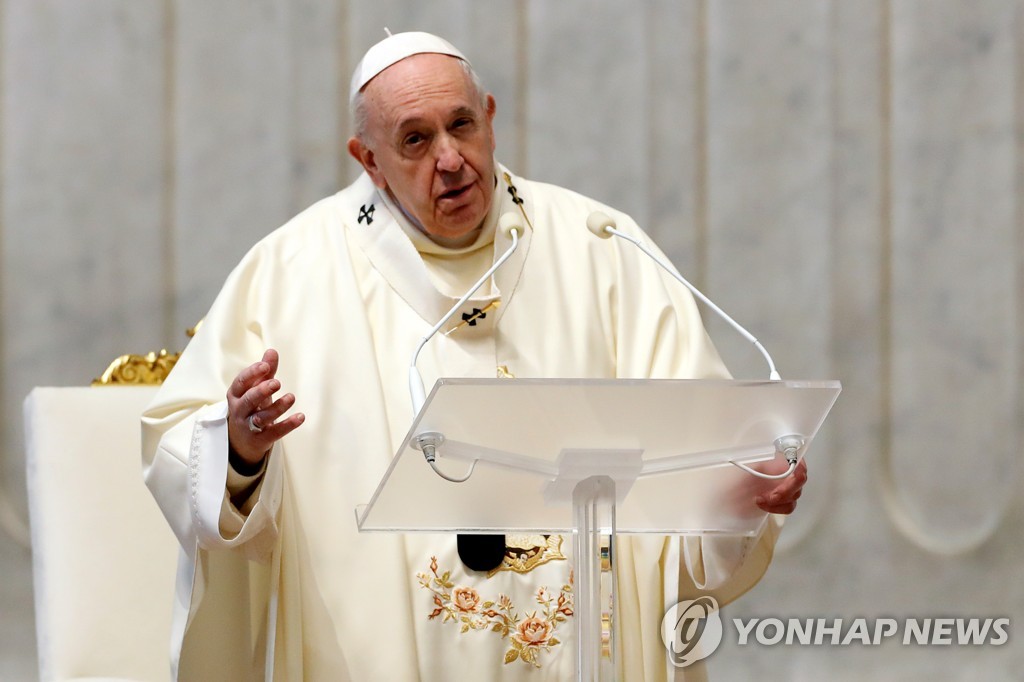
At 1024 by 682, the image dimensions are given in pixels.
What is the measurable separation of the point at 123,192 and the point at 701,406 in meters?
2.83

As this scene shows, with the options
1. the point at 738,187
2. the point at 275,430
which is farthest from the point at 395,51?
the point at 738,187

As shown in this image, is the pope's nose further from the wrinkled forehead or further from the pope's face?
the wrinkled forehead

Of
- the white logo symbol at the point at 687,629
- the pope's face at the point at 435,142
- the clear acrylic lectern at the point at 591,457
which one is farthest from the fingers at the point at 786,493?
the pope's face at the point at 435,142

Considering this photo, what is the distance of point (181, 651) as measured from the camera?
9.96 ft

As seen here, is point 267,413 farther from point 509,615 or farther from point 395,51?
point 395,51

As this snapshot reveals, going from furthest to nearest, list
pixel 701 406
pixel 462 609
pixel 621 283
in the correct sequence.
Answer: pixel 621 283
pixel 462 609
pixel 701 406

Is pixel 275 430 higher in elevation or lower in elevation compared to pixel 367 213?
lower

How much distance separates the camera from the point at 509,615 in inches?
119

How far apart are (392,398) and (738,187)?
5.89 feet

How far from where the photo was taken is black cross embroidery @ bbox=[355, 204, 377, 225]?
3.41 meters

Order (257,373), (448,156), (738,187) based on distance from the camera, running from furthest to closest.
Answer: (738,187) < (448,156) < (257,373)

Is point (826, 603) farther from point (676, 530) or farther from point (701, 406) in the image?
point (701, 406)

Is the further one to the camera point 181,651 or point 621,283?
point 621,283

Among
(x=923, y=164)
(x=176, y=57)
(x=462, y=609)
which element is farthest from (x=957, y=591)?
(x=176, y=57)
